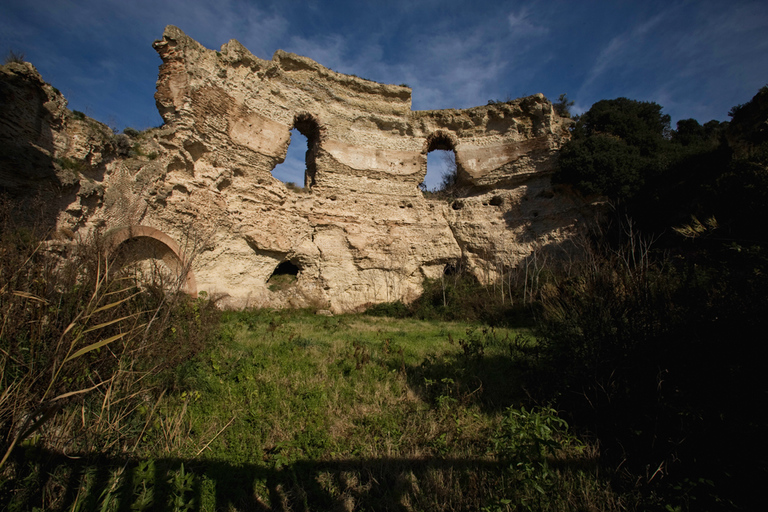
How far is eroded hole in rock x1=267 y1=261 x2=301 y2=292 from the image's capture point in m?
12.4

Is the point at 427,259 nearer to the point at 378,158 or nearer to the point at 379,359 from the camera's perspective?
the point at 378,158

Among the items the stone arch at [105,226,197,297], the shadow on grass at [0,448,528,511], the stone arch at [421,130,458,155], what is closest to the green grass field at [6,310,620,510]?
the shadow on grass at [0,448,528,511]

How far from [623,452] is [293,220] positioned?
11.5 meters

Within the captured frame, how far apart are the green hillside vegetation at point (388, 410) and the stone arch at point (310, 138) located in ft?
32.0

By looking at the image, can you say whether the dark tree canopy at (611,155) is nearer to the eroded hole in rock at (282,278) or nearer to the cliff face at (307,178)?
the cliff face at (307,178)

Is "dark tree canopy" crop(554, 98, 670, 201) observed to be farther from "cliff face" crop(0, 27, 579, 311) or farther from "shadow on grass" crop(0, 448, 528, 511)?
"shadow on grass" crop(0, 448, 528, 511)

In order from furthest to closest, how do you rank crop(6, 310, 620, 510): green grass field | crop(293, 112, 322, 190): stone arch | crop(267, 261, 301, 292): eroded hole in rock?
crop(293, 112, 322, 190): stone arch → crop(267, 261, 301, 292): eroded hole in rock → crop(6, 310, 620, 510): green grass field

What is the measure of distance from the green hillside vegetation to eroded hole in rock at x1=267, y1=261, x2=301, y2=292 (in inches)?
292

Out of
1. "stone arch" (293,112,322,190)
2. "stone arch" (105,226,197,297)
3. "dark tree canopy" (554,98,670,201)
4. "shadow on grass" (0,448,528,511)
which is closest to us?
"shadow on grass" (0,448,528,511)

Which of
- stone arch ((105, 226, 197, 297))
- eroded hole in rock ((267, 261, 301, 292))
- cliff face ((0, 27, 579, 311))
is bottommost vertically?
eroded hole in rock ((267, 261, 301, 292))

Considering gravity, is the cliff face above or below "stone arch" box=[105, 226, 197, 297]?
above

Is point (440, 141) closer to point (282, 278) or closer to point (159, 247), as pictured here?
point (282, 278)

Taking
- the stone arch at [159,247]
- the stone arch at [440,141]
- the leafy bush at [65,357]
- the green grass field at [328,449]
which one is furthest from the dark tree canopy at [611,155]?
the leafy bush at [65,357]

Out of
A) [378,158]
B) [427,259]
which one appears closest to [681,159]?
[427,259]
